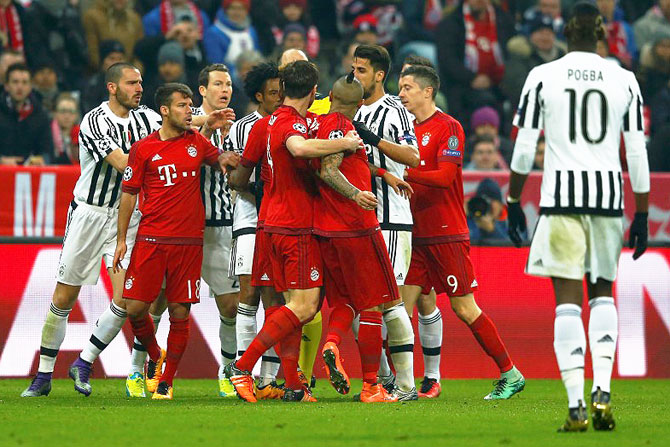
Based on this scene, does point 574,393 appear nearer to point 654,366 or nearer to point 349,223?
point 349,223

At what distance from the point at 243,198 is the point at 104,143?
1.10 m

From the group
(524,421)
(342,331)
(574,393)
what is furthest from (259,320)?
(574,393)

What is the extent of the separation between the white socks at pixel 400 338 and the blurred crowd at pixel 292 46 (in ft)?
16.5

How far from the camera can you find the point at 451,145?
964 cm

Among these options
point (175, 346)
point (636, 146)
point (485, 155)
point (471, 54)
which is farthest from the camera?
point (471, 54)

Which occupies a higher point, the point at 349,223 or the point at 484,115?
the point at 484,115

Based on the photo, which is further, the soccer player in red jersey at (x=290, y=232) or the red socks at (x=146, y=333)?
the red socks at (x=146, y=333)

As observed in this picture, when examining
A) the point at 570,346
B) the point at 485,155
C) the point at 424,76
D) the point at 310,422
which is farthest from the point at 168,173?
the point at 485,155

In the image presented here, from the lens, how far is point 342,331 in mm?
8961

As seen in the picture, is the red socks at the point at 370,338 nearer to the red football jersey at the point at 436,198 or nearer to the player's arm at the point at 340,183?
the player's arm at the point at 340,183

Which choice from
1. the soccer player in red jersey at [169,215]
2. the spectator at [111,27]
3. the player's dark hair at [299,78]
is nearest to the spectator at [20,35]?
the spectator at [111,27]

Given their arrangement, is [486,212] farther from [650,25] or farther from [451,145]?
[650,25]

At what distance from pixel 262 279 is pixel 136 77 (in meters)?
1.88

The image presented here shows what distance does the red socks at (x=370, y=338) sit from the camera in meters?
9.02
